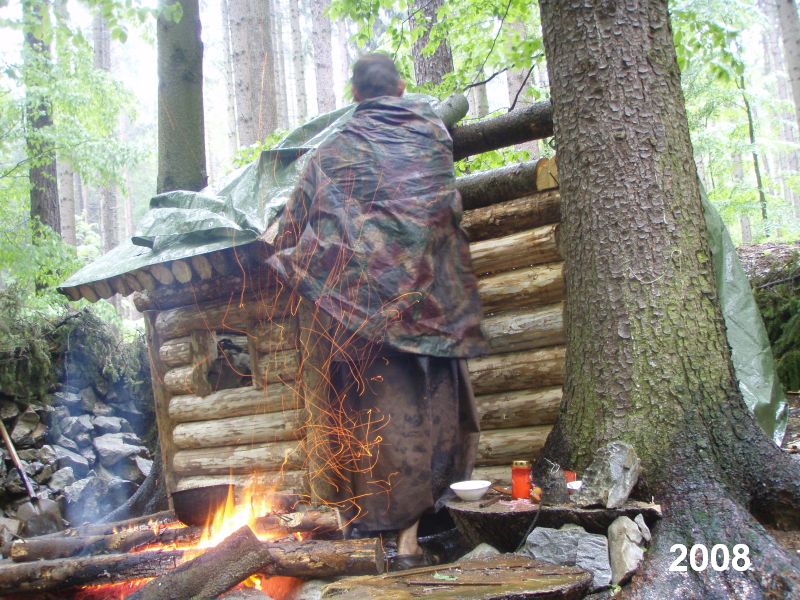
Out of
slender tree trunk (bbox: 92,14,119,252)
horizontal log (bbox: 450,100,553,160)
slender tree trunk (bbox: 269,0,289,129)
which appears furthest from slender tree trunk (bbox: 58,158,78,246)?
horizontal log (bbox: 450,100,553,160)

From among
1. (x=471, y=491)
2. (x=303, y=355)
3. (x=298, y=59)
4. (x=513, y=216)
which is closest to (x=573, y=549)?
(x=471, y=491)

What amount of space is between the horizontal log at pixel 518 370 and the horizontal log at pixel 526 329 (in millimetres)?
58

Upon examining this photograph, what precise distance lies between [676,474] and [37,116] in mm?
10126

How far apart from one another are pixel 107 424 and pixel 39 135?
4.64 m

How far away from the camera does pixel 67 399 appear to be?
8.30 metres

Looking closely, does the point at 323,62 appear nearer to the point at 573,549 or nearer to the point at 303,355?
the point at 303,355

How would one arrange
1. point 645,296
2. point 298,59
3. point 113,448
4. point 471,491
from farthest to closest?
1. point 298,59
2. point 113,448
3. point 471,491
4. point 645,296

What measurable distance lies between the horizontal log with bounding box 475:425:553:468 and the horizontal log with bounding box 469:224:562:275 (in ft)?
4.16

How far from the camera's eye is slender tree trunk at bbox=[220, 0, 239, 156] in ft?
67.1

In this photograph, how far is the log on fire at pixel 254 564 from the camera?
3209 millimetres

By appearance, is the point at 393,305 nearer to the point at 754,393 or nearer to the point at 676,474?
the point at 676,474

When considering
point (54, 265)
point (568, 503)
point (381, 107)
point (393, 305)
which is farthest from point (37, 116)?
point (568, 503)

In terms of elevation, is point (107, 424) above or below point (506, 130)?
below

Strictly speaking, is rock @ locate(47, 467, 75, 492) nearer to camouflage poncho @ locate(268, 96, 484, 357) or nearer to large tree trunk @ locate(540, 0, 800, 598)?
camouflage poncho @ locate(268, 96, 484, 357)
